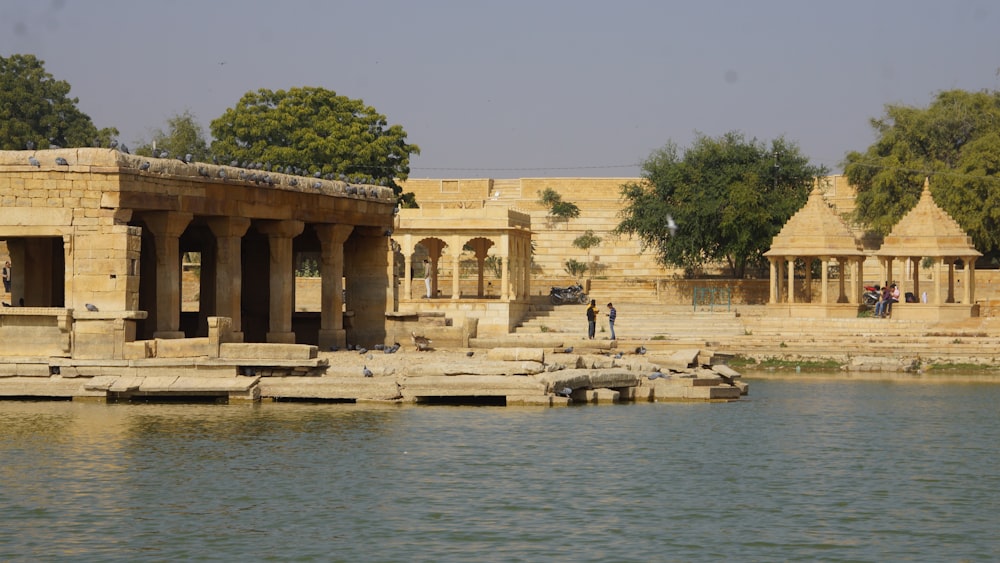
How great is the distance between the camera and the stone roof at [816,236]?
40750 mm

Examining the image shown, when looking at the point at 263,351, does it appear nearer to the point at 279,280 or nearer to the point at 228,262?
the point at 228,262

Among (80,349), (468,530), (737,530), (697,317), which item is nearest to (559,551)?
(468,530)

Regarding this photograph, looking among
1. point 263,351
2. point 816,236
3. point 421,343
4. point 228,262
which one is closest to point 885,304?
point 816,236

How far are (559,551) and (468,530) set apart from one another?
3.81ft

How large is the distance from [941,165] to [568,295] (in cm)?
1370

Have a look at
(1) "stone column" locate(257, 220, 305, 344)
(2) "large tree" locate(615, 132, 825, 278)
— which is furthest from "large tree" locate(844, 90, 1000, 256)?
(1) "stone column" locate(257, 220, 305, 344)

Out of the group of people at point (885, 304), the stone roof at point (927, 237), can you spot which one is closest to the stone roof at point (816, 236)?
the stone roof at point (927, 237)

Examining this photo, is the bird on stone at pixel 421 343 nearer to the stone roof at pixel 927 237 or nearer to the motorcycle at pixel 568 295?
the motorcycle at pixel 568 295

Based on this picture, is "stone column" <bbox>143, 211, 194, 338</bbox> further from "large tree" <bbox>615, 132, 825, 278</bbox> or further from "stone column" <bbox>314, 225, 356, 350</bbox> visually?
"large tree" <bbox>615, 132, 825, 278</bbox>

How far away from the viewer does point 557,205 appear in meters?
63.9

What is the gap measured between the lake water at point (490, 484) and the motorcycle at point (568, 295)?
2102 centimetres

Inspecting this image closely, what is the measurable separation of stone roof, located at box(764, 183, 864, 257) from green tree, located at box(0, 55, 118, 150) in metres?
30.4

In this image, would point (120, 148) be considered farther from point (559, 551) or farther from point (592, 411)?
point (559, 551)

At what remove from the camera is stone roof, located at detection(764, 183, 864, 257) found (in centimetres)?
4075
